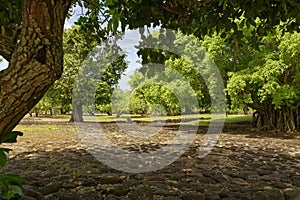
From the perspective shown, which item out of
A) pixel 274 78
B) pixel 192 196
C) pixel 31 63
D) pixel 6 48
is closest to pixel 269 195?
pixel 192 196

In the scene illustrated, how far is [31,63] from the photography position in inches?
73.5

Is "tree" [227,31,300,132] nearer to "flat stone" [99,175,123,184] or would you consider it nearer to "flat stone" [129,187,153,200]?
"flat stone" [99,175,123,184]

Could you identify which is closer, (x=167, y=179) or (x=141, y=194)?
(x=141, y=194)

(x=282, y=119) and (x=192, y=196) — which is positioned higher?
(x=282, y=119)

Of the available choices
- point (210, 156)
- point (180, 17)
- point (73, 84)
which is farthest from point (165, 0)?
point (73, 84)

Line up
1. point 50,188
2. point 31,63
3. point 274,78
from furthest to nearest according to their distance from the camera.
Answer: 1. point 274,78
2. point 50,188
3. point 31,63

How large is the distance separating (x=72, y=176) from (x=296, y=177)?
404 centimetres

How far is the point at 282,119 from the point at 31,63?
17439 mm

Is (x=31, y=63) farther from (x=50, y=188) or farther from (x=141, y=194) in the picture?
(x=50, y=188)

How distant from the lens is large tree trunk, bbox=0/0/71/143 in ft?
5.98

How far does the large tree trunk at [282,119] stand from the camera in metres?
16.7

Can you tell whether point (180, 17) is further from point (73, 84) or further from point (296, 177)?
point (73, 84)

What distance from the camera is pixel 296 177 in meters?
5.43

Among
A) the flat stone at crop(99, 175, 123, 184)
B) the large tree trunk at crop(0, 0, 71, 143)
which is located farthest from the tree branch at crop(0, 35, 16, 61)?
the flat stone at crop(99, 175, 123, 184)
